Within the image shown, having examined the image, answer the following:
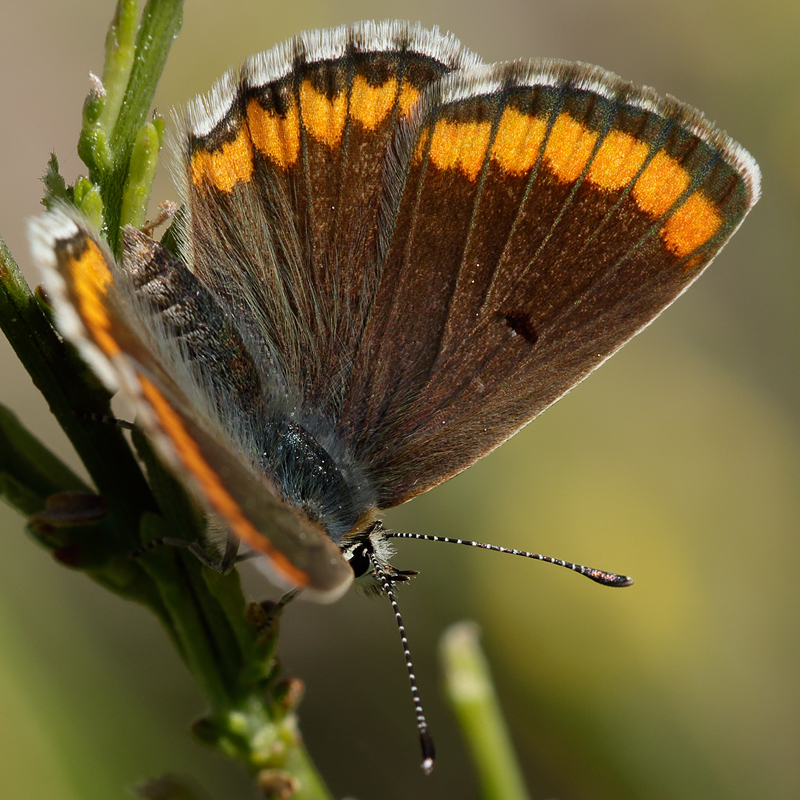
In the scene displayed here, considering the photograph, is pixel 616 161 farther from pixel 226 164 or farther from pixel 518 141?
pixel 226 164

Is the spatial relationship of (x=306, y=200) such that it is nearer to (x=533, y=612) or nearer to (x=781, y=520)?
(x=533, y=612)

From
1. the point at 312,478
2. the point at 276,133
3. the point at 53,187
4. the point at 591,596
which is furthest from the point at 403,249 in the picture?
the point at 591,596

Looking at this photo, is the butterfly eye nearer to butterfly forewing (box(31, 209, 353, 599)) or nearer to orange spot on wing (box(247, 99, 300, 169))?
butterfly forewing (box(31, 209, 353, 599))

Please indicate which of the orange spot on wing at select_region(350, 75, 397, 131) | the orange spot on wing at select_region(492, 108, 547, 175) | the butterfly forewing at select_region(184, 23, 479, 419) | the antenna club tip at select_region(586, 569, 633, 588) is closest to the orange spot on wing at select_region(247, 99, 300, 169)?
the butterfly forewing at select_region(184, 23, 479, 419)

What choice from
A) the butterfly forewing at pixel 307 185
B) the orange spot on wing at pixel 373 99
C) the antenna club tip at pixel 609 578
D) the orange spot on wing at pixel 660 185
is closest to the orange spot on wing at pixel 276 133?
the butterfly forewing at pixel 307 185

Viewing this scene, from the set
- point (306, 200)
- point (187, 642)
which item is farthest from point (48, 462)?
point (306, 200)

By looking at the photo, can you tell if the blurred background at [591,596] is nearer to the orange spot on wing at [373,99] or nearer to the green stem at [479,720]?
the green stem at [479,720]
